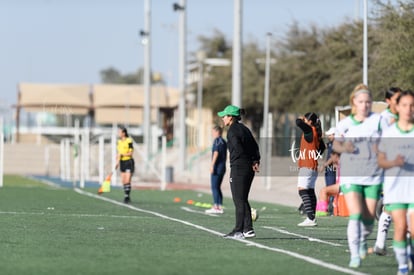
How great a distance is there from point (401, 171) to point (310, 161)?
27.9 ft

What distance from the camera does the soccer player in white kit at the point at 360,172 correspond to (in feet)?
40.9

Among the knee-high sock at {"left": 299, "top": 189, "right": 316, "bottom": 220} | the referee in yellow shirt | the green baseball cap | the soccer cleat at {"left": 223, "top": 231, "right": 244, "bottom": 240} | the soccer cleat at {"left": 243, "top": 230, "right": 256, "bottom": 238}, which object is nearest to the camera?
the soccer cleat at {"left": 223, "top": 231, "right": 244, "bottom": 240}

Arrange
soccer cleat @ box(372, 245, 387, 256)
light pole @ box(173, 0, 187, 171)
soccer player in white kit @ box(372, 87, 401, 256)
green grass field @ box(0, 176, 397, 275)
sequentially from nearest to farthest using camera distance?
green grass field @ box(0, 176, 397, 275) → soccer player in white kit @ box(372, 87, 401, 256) → soccer cleat @ box(372, 245, 387, 256) → light pole @ box(173, 0, 187, 171)

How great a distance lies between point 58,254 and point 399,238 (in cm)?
422

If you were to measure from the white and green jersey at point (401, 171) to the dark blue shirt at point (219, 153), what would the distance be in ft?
43.9

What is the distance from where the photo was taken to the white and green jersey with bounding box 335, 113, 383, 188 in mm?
12477

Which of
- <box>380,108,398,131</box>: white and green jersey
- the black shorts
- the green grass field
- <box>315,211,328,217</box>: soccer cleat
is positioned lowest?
<box>315,211,328,217</box>: soccer cleat

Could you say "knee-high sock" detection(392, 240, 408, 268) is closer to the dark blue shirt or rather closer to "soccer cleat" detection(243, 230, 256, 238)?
"soccer cleat" detection(243, 230, 256, 238)

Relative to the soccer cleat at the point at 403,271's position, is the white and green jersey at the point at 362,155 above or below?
above

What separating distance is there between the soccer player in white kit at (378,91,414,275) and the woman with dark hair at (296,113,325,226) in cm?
820

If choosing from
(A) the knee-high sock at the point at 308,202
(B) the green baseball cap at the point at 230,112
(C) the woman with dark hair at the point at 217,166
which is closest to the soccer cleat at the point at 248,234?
(B) the green baseball cap at the point at 230,112

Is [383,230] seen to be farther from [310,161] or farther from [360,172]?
[310,161]

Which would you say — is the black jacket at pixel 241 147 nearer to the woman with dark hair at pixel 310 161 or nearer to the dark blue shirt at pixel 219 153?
the woman with dark hair at pixel 310 161

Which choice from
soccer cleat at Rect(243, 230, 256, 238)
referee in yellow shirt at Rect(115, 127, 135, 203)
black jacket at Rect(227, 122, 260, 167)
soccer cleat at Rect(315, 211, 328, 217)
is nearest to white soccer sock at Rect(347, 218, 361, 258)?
soccer cleat at Rect(243, 230, 256, 238)
